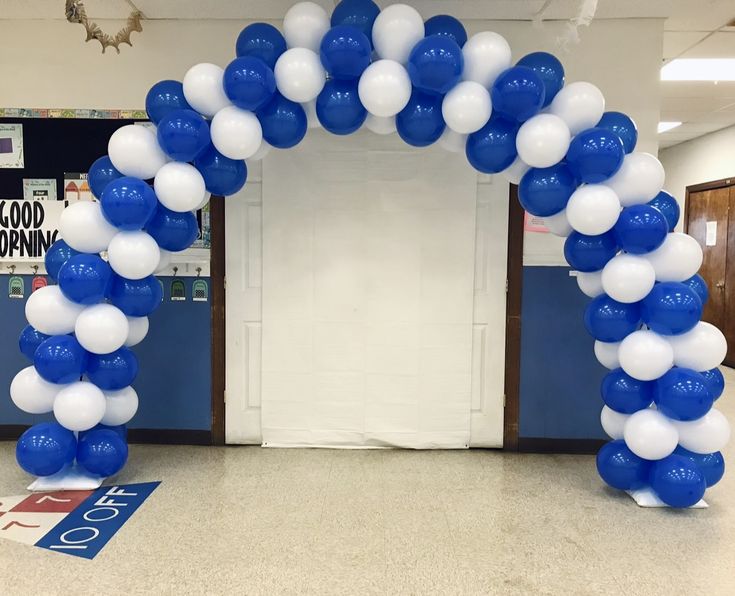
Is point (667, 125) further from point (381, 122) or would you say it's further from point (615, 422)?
point (381, 122)

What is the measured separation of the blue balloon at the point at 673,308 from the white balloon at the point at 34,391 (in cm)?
293

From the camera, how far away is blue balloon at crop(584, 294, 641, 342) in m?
2.74

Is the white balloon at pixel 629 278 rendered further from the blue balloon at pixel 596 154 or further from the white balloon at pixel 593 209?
the blue balloon at pixel 596 154

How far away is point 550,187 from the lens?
266 cm

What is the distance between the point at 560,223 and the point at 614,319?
1.79 ft

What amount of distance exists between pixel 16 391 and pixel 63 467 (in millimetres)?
461

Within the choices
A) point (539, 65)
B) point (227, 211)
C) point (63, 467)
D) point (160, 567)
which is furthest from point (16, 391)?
point (539, 65)

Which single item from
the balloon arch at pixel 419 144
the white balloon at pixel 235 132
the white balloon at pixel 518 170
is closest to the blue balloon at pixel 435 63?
the balloon arch at pixel 419 144

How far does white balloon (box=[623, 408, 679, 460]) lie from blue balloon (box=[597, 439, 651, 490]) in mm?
110

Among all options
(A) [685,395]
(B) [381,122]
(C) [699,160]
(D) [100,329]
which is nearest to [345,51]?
(B) [381,122]

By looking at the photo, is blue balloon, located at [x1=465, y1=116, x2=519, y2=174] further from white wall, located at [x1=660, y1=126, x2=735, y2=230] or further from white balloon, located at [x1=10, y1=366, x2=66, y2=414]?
white wall, located at [x1=660, y1=126, x2=735, y2=230]

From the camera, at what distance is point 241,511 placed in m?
2.76

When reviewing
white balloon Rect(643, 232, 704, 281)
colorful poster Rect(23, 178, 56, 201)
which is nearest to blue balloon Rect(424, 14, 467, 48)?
white balloon Rect(643, 232, 704, 281)

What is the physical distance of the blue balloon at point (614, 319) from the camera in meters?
2.74
